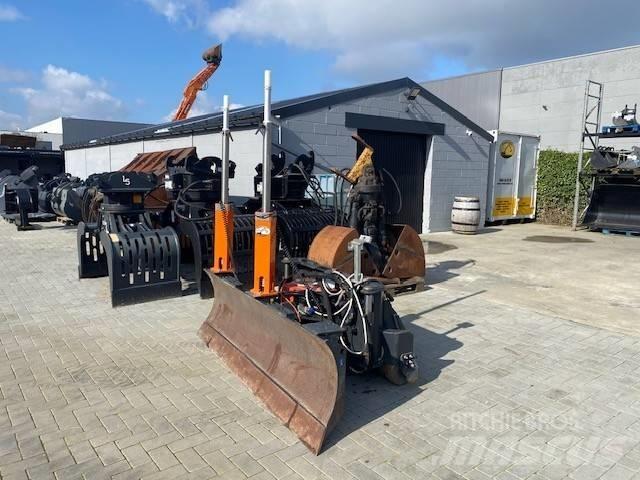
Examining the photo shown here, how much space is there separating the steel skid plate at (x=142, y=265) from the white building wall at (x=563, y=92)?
17.2m

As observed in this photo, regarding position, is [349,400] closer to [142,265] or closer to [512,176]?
[142,265]

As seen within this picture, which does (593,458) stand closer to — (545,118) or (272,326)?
(272,326)

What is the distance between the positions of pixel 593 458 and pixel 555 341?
212 centimetres

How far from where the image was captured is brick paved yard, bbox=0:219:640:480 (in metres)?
2.82

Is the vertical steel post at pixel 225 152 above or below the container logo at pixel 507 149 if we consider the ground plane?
below

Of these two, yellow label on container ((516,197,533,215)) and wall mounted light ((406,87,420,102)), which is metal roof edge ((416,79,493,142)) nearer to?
wall mounted light ((406,87,420,102))

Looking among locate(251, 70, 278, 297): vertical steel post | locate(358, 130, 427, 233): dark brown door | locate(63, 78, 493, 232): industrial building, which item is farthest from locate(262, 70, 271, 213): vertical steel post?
locate(358, 130, 427, 233): dark brown door

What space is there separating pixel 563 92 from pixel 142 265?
64.9ft

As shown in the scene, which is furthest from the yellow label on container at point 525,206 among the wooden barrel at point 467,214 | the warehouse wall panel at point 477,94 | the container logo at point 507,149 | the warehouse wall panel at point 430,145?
the warehouse wall panel at point 477,94

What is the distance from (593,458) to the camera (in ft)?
9.58

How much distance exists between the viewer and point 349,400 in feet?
11.8

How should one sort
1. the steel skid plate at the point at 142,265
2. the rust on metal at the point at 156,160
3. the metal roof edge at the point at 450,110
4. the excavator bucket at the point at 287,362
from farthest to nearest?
the metal roof edge at the point at 450,110
the rust on metal at the point at 156,160
the steel skid plate at the point at 142,265
the excavator bucket at the point at 287,362

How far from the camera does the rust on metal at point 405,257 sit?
6516mm

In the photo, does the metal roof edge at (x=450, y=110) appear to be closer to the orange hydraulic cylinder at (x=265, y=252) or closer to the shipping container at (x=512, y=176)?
the shipping container at (x=512, y=176)
